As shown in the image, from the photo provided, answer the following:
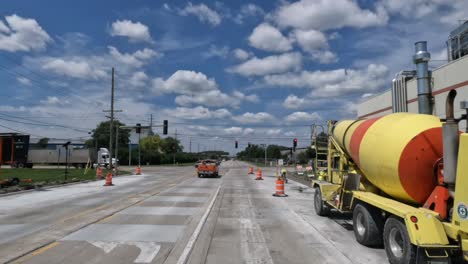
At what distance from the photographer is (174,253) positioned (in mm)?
8109

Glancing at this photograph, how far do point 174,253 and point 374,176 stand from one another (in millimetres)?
4499

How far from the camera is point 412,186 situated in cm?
771

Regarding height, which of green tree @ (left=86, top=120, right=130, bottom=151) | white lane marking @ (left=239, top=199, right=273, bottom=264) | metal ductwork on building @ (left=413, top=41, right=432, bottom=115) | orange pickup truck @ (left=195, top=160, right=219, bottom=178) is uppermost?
green tree @ (left=86, top=120, right=130, bottom=151)

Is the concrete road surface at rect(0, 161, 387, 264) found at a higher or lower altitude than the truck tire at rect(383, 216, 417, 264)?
lower

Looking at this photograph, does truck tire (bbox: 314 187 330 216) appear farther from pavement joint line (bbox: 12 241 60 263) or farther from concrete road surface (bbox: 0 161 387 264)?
pavement joint line (bbox: 12 241 60 263)

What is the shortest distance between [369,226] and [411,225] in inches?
88.1

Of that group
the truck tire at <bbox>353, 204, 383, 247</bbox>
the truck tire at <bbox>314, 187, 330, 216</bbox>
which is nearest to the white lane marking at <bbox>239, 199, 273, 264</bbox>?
the truck tire at <bbox>353, 204, 383, 247</bbox>

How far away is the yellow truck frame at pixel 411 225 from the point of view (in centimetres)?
603

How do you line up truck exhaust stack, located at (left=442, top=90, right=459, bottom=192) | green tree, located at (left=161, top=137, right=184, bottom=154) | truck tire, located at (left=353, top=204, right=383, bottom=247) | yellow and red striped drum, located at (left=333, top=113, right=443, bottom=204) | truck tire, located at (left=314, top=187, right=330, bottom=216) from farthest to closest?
1. green tree, located at (left=161, top=137, right=184, bottom=154)
2. truck tire, located at (left=314, top=187, right=330, bottom=216)
3. truck tire, located at (left=353, top=204, right=383, bottom=247)
4. yellow and red striped drum, located at (left=333, top=113, right=443, bottom=204)
5. truck exhaust stack, located at (left=442, top=90, right=459, bottom=192)

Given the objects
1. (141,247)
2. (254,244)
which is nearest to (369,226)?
(254,244)

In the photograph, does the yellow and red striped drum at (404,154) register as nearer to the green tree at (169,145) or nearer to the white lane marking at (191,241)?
the white lane marking at (191,241)

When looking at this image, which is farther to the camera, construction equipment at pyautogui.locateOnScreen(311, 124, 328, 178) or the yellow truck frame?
construction equipment at pyautogui.locateOnScreen(311, 124, 328, 178)

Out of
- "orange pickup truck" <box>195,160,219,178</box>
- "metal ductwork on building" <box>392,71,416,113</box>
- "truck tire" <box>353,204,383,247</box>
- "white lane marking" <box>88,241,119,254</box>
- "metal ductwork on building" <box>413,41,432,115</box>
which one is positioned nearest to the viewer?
"white lane marking" <box>88,241,119,254</box>

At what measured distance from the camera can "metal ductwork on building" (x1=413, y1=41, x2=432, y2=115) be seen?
15467 millimetres
